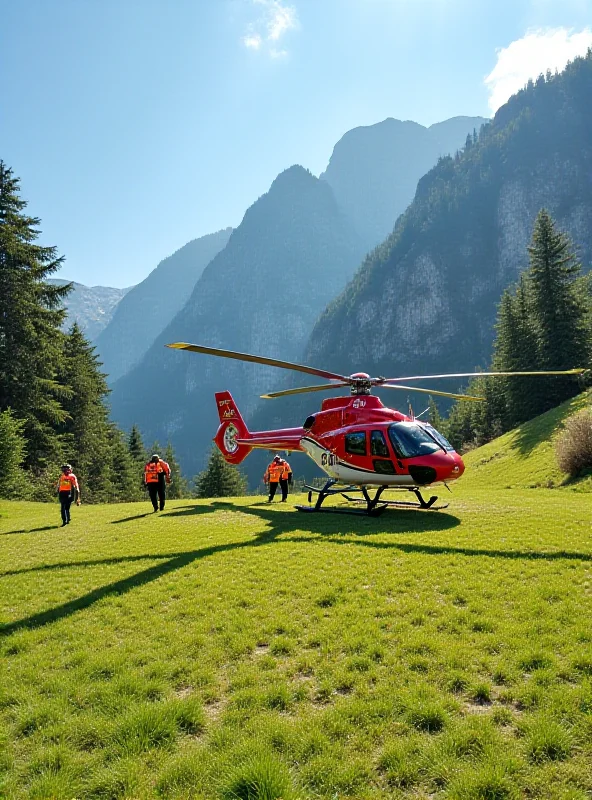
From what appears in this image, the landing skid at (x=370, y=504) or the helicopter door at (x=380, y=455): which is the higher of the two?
the helicopter door at (x=380, y=455)

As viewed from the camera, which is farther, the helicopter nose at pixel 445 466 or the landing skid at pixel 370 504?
the landing skid at pixel 370 504

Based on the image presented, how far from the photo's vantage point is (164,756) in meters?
4.46

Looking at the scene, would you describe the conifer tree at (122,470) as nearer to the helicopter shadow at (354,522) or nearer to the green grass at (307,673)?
the helicopter shadow at (354,522)

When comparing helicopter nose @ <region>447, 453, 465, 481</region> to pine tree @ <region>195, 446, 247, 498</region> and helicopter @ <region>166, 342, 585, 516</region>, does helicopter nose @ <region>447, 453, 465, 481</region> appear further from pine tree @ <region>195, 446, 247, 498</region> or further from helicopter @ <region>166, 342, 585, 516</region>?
pine tree @ <region>195, 446, 247, 498</region>

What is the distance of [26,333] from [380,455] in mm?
29072

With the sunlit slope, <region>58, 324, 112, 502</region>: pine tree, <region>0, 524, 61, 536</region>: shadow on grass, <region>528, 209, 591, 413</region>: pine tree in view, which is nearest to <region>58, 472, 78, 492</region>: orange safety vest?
<region>0, 524, 61, 536</region>: shadow on grass

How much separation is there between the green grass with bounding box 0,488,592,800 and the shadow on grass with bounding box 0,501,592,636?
8cm

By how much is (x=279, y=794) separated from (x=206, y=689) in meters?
1.97

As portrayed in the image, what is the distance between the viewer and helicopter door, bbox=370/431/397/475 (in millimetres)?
14570

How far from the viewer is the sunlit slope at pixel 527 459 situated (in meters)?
26.1

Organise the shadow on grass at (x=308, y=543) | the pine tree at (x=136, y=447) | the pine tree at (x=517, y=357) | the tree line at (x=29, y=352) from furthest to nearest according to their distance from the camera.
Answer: the pine tree at (x=136, y=447) < the pine tree at (x=517, y=357) < the tree line at (x=29, y=352) < the shadow on grass at (x=308, y=543)

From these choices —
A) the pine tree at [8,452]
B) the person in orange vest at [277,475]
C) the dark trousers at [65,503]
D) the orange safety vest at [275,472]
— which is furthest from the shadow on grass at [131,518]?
Result: the pine tree at [8,452]

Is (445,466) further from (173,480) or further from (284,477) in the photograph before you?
(173,480)

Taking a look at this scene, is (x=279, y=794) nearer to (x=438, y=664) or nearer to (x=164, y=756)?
(x=164, y=756)
